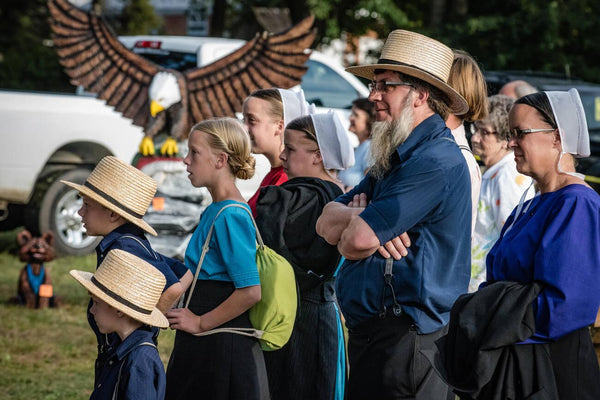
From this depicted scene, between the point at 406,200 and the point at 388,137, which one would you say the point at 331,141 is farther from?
the point at 406,200

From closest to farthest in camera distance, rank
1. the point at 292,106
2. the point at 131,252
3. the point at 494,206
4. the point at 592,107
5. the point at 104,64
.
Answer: the point at 131,252
the point at 292,106
the point at 494,206
the point at 104,64
the point at 592,107

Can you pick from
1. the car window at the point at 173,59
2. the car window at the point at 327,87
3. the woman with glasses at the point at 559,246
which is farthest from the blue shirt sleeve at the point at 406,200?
the car window at the point at 327,87

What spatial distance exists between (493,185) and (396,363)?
87.9 inches

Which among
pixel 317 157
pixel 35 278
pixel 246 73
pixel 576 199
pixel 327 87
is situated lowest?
pixel 35 278

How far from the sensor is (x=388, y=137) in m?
3.32

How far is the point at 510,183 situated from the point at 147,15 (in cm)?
2238

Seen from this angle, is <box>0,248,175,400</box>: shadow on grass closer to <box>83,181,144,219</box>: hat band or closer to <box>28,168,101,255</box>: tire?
<box>28,168,101,255</box>: tire

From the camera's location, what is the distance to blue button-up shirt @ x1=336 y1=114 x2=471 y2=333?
3.06 meters

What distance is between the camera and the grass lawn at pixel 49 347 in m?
6.05

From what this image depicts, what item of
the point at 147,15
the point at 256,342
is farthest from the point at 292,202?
the point at 147,15

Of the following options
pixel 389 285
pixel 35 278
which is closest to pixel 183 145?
pixel 35 278

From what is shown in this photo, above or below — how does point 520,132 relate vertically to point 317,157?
above

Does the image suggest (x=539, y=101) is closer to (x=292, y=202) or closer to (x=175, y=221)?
(x=292, y=202)

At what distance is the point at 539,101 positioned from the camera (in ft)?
10.5
